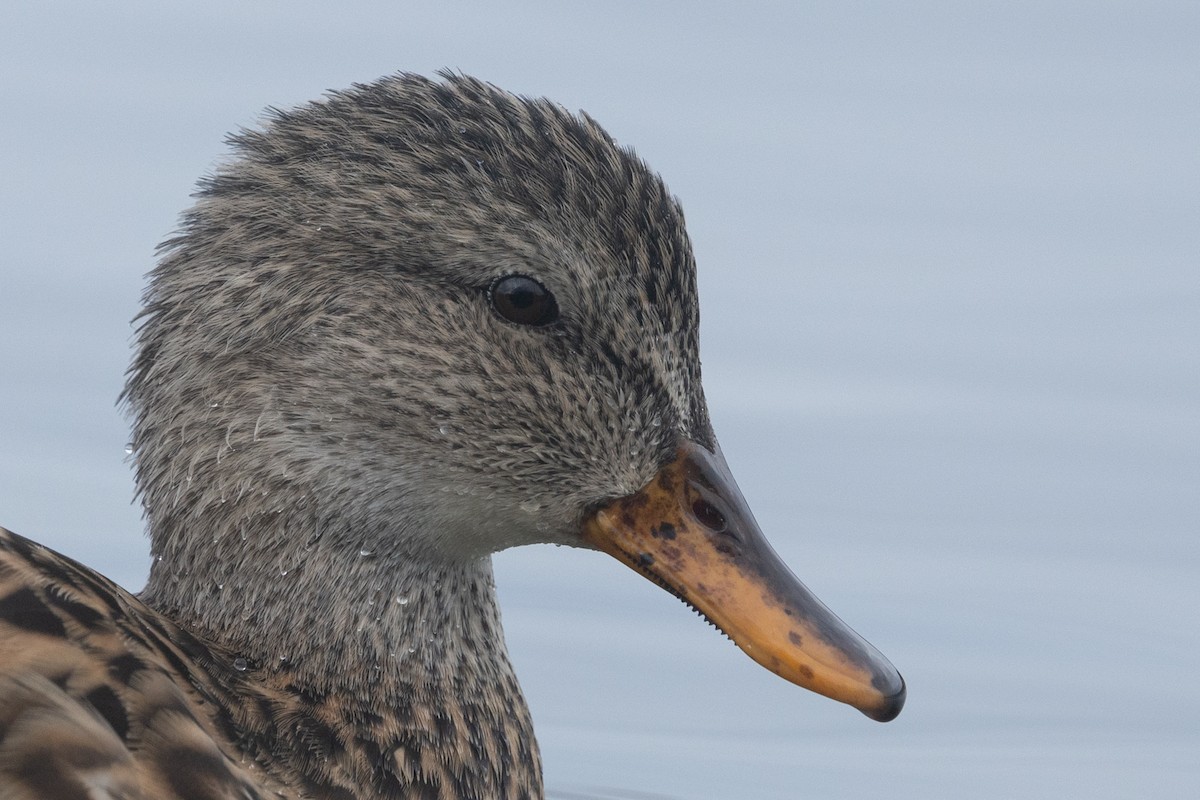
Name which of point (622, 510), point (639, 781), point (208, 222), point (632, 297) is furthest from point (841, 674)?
point (639, 781)

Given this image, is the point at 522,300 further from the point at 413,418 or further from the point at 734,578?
the point at 734,578

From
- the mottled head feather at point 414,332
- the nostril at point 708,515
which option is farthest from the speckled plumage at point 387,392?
the nostril at point 708,515

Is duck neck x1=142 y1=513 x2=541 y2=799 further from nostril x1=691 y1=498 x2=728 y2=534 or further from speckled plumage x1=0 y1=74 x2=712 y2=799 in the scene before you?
nostril x1=691 y1=498 x2=728 y2=534

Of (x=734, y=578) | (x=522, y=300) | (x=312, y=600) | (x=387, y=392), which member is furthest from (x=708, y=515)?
(x=312, y=600)

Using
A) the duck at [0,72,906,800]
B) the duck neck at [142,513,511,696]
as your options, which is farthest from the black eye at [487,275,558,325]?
the duck neck at [142,513,511,696]

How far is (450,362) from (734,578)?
68 centimetres

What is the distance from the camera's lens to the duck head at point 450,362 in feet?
14.6

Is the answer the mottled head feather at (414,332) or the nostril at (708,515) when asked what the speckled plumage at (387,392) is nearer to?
the mottled head feather at (414,332)

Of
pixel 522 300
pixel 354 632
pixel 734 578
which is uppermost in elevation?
pixel 522 300

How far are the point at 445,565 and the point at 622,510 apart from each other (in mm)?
360

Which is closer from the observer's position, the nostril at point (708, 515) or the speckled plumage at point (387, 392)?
the speckled plumage at point (387, 392)

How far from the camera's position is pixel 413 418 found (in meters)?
4.52

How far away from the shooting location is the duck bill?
4.44m

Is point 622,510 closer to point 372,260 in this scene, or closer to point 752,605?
point 752,605
